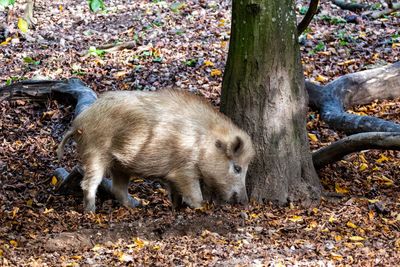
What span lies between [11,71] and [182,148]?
18.2 ft

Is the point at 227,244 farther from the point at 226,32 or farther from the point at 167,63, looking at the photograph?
the point at 226,32

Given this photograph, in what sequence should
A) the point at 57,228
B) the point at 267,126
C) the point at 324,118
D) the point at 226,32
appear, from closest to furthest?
the point at 57,228, the point at 267,126, the point at 324,118, the point at 226,32

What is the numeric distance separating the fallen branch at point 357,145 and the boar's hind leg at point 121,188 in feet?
5.74

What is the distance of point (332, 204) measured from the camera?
6.29 m

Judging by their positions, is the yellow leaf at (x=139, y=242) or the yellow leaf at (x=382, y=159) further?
the yellow leaf at (x=382, y=159)

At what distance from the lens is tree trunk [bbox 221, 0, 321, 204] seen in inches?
235

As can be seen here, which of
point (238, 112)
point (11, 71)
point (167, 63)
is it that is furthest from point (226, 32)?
point (238, 112)

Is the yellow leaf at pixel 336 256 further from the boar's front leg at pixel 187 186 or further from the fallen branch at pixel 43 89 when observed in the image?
the fallen branch at pixel 43 89

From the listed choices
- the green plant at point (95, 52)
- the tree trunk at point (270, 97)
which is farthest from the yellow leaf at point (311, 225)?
the green plant at point (95, 52)

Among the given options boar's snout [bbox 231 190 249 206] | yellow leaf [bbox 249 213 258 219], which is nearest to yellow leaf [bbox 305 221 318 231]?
yellow leaf [bbox 249 213 258 219]

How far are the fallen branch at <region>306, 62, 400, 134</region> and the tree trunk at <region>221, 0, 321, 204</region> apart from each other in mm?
1896

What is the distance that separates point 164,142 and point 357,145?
173 cm

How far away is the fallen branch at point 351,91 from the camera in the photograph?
27.4ft

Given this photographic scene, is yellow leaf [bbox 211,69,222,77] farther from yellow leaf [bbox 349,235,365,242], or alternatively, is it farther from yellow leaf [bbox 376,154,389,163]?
yellow leaf [bbox 349,235,365,242]
